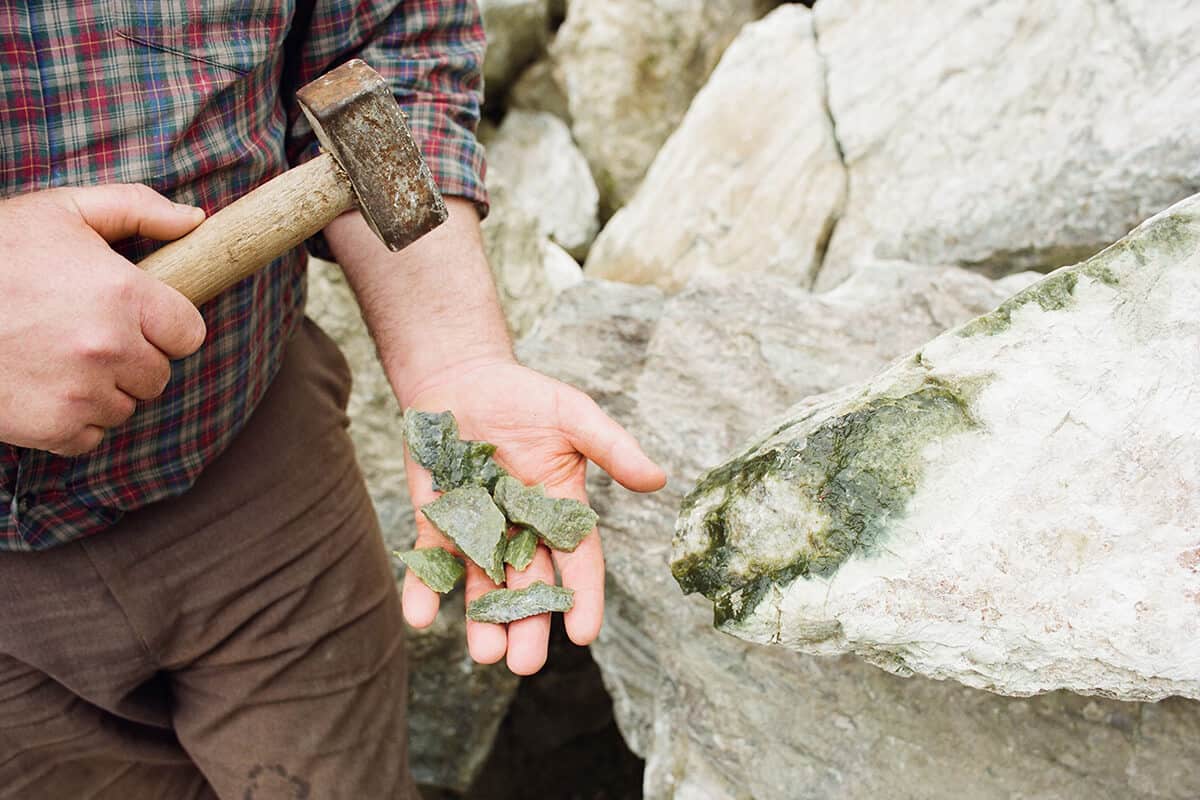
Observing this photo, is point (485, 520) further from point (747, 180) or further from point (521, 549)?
point (747, 180)

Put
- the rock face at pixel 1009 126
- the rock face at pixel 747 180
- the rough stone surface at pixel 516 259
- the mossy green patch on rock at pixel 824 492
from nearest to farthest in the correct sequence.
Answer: the mossy green patch on rock at pixel 824 492 → the rock face at pixel 1009 126 → the rock face at pixel 747 180 → the rough stone surface at pixel 516 259

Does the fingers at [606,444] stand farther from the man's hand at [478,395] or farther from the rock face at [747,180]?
the rock face at [747,180]

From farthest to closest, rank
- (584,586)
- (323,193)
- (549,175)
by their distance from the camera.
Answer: (549,175), (584,586), (323,193)

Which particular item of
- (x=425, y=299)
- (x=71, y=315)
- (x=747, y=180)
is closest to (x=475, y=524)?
(x=425, y=299)

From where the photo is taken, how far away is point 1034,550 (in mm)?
1393

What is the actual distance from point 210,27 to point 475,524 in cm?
100

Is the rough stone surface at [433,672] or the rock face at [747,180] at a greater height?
the rock face at [747,180]

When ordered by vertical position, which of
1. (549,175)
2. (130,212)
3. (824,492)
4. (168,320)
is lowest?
(549,175)

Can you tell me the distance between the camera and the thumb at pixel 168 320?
1492mm

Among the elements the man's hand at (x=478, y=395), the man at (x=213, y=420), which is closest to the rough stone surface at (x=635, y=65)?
the man at (x=213, y=420)

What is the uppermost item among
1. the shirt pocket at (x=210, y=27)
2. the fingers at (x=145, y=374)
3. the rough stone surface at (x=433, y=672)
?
the shirt pocket at (x=210, y=27)

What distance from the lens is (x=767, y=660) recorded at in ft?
6.79

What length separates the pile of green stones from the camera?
5.59ft

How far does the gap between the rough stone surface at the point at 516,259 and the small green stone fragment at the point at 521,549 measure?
1772 mm
